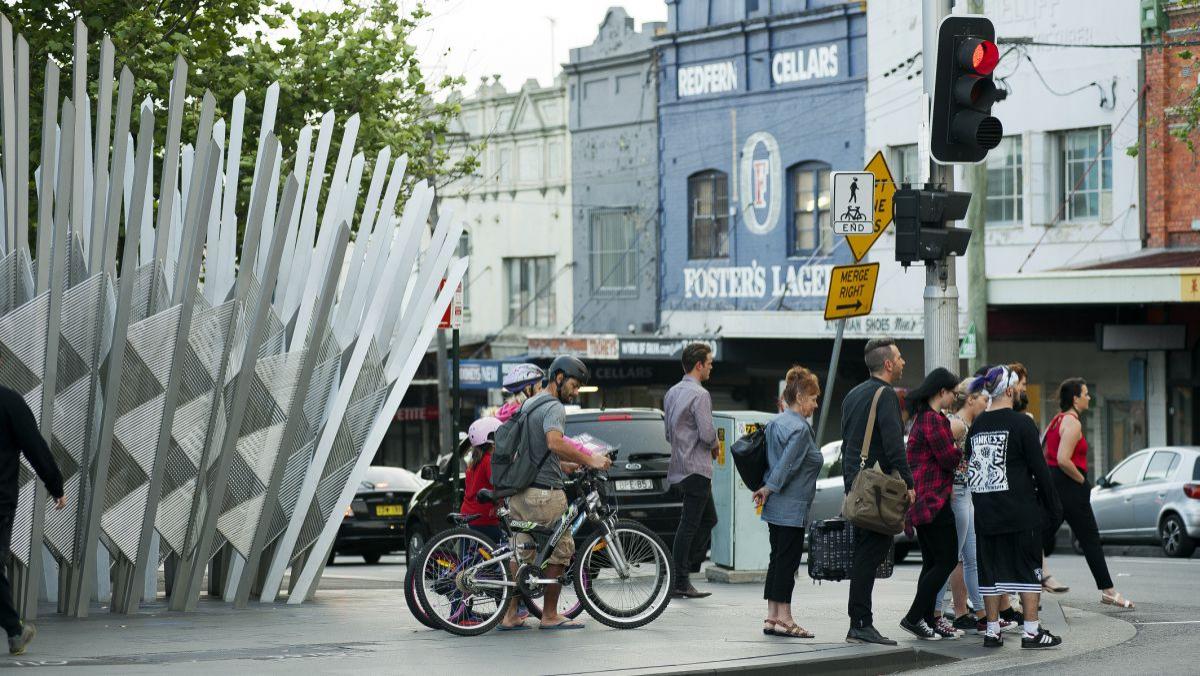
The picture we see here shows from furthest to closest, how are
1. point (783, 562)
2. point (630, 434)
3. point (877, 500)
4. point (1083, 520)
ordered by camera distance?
1. point (630, 434)
2. point (1083, 520)
3. point (783, 562)
4. point (877, 500)

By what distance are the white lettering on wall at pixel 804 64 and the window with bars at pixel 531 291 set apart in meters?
8.34

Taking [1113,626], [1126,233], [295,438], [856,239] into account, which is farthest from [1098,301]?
[295,438]

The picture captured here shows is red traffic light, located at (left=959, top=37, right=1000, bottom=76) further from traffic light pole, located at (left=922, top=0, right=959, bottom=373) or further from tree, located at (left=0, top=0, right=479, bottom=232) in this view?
tree, located at (left=0, top=0, right=479, bottom=232)

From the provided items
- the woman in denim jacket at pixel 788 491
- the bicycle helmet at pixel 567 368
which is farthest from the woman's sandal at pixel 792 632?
the bicycle helmet at pixel 567 368

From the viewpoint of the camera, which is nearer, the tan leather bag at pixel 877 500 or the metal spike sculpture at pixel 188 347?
the tan leather bag at pixel 877 500

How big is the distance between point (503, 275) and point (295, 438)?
29820mm

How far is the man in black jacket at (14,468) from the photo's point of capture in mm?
10172

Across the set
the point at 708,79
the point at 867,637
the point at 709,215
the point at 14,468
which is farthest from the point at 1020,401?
the point at 708,79

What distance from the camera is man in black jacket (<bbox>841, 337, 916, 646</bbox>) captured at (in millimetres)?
10891

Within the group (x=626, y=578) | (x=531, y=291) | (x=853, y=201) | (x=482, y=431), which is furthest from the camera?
(x=531, y=291)

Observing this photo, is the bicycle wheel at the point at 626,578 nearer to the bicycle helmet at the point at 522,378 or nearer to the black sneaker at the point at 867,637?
the bicycle helmet at the point at 522,378

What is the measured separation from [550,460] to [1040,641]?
320 cm

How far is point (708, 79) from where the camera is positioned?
37219 millimetres

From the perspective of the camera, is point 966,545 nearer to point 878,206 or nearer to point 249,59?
point 878,206
